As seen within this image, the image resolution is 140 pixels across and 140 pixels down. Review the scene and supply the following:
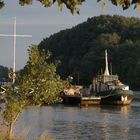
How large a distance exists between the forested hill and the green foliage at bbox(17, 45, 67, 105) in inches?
4971

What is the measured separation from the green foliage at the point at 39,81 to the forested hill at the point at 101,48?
126m

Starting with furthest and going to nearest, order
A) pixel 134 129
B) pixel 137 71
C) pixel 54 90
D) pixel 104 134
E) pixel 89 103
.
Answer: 1. pixel 137 71
2. pixel 89 103
3. pixel 134 129
4. pixel 104 134
5. pixel 54 90

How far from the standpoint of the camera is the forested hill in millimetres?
154000

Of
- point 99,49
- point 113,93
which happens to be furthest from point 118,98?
point 99,49

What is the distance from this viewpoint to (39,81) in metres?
17.7

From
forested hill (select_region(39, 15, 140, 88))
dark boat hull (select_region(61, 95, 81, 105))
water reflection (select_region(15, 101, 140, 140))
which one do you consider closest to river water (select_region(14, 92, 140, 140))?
water reflection (select_region(15, 101, 140, 140))

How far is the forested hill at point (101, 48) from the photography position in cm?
15400

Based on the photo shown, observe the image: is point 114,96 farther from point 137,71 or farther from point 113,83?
point 137,71

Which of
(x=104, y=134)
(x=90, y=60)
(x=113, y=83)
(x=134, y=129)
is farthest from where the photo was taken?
(x=90, y=60)

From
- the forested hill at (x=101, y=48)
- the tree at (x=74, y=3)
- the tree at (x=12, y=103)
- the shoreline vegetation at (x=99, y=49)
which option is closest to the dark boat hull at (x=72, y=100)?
the shoreline vegetation at (x=99, y=49)

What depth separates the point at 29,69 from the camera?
17906 millimetres

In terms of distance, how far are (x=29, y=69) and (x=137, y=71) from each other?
416 ft

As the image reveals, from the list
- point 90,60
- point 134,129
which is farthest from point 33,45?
point 90,60

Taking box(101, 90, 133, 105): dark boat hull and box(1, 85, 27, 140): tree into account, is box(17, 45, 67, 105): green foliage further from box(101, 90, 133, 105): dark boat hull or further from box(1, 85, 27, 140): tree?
box(101, 90, 133, 105): dark boat hull
